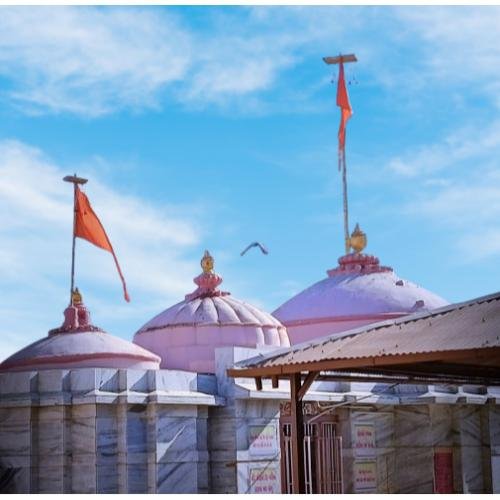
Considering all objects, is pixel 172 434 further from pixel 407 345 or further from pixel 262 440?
pixel 407 345

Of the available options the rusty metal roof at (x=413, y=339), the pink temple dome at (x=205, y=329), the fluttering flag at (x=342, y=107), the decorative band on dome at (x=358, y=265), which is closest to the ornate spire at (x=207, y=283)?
the pink temple dome at (x=205, y=329)

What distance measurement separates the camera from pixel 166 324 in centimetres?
2455

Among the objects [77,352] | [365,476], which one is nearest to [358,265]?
[365,476]

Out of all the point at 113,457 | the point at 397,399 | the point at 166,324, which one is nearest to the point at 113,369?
the point at 113,457

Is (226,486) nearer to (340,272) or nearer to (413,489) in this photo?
(413,489)

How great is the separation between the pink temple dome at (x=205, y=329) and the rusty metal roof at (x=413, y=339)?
Answer: 9431mm

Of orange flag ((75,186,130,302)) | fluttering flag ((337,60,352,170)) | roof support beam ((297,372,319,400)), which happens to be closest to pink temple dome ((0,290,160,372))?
orange flag ((75,186,130,302))

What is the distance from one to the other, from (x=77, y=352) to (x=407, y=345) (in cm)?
985

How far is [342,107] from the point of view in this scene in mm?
30594

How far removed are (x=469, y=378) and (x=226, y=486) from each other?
5294 mm

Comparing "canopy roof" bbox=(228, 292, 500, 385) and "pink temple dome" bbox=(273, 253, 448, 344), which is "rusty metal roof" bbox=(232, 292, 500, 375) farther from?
"pink temple dome" bbox=(273, 253, 448, 344)

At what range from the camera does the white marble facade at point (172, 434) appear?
1905 centimetres

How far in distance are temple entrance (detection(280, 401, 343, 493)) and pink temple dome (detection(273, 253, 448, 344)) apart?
3.71 metres

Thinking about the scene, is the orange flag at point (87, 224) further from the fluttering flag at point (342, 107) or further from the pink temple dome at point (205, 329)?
the fluttering flag at point (342, 107)
